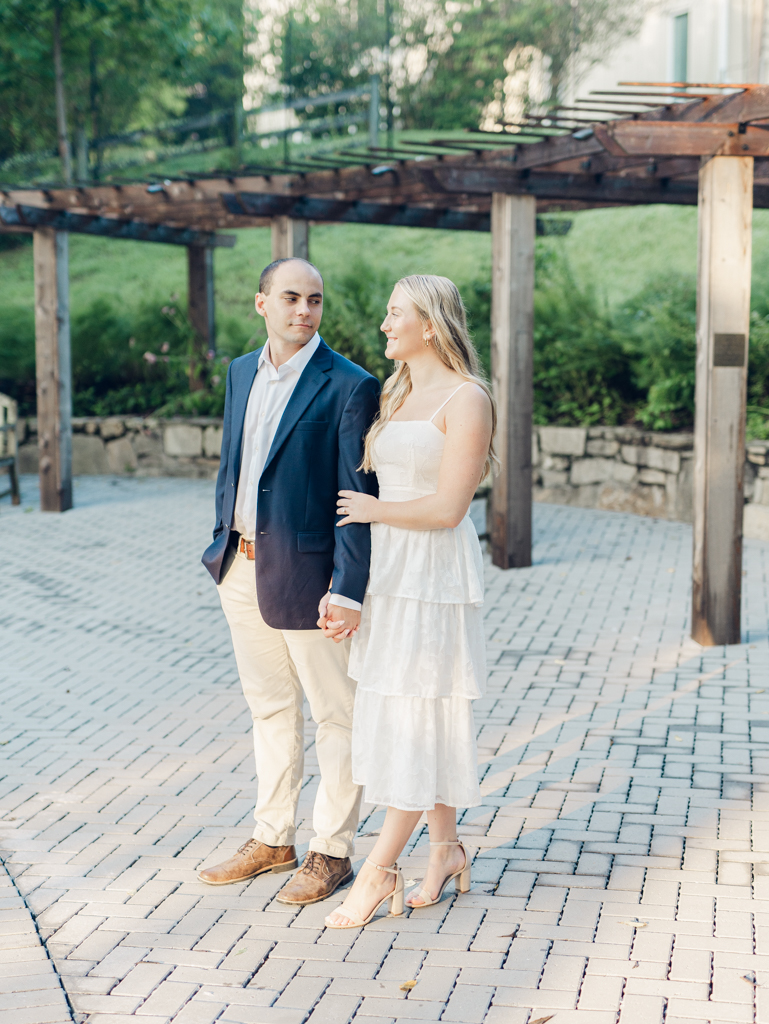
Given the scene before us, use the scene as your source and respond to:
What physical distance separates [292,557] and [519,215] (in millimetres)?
5645

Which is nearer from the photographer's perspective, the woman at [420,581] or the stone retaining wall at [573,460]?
the woman at [420,581]

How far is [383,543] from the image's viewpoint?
3.13 metres

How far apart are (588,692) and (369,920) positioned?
98.2 inches

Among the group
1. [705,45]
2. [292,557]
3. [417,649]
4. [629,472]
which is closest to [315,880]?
[417,649]

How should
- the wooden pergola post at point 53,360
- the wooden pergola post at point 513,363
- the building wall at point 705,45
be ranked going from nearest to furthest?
the wooden pergola post at point 513,363 → the wooden pergola post at point 53,360 → the building wall at point 705,45

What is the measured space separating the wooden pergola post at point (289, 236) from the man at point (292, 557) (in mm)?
7097

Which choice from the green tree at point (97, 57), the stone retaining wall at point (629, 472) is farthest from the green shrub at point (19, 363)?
the stone retaining wall at point (629, 472)

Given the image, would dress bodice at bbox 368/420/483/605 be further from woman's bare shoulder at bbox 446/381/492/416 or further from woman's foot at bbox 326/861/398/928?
woman's foot at bbox 326/861/398/928

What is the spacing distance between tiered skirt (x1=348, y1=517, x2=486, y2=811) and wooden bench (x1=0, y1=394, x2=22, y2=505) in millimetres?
9190

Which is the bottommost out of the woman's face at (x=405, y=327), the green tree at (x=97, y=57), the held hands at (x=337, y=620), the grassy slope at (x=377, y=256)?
the held hands at (x=337, y=620)

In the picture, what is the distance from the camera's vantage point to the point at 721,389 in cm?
609

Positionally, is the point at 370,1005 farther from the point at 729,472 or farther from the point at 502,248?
the point at 502,248

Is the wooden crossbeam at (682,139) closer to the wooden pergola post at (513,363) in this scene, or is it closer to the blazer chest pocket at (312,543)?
the wooden pergola post at (513,363)

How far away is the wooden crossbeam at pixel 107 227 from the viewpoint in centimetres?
1050
